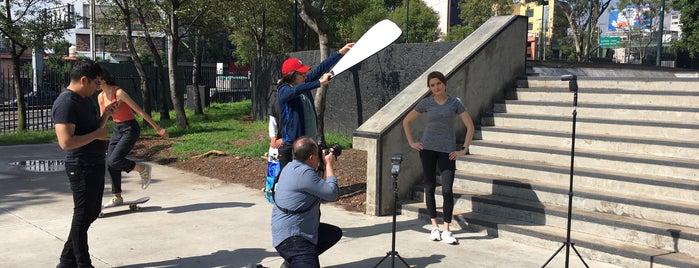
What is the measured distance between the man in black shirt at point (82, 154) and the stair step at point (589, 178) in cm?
432

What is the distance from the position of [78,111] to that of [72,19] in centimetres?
1600

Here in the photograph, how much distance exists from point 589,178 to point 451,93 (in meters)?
2.21

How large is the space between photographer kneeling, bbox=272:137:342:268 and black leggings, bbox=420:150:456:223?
201 centimetres

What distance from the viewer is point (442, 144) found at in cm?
556

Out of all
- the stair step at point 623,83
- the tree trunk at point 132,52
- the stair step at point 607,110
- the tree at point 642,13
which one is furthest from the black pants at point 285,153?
the tree at point 642,13

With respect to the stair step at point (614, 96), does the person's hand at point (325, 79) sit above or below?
above

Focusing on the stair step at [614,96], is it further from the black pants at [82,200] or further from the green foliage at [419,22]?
the green foliage at [419,22]

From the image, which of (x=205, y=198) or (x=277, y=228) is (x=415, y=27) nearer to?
(x=205, y=198)

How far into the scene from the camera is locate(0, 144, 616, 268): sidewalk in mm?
5004

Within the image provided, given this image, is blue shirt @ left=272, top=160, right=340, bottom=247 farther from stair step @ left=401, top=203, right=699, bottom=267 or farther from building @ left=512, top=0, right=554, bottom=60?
building @ left=512, top=0, right=554, bottom=60

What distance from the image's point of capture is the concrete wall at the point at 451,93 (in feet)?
21.5

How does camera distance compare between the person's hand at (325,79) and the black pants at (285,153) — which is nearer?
the person's hand at (325,79)

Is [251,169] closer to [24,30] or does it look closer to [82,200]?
[82,200]

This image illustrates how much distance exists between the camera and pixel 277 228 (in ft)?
12.6
